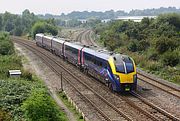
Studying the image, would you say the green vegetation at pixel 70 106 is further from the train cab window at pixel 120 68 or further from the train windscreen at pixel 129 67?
the train windscreen at pixel 129 67

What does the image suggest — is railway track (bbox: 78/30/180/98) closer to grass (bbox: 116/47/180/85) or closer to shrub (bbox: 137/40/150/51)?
grass (bbox: 116/47/180/85)

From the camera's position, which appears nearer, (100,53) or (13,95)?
(13,95)

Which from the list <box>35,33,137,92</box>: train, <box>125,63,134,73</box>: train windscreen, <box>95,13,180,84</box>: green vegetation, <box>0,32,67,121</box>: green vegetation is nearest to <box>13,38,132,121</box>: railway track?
<box>35,33,137,92</box>: train

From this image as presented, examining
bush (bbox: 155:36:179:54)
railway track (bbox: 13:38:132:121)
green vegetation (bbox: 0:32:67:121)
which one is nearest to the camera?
green vegetation (bbox: 0:32:67:121)

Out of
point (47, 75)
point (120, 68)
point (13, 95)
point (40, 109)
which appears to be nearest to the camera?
point (40, 109)

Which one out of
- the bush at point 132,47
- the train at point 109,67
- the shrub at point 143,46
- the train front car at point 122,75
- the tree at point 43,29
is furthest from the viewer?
the tree at point 43,29

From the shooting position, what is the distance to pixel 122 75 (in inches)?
1101

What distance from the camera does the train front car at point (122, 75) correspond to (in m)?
28.0

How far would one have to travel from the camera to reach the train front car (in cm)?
2798

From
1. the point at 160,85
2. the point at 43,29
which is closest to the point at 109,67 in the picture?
the point at 160,85

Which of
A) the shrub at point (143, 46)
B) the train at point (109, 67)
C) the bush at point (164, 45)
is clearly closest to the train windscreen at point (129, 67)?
the train at point (109, 67)

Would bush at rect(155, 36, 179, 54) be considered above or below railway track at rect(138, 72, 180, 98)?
above

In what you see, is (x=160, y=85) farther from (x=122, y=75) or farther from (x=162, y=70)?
(x=162, y=70)

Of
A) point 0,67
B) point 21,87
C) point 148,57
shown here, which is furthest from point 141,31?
point 21,87
